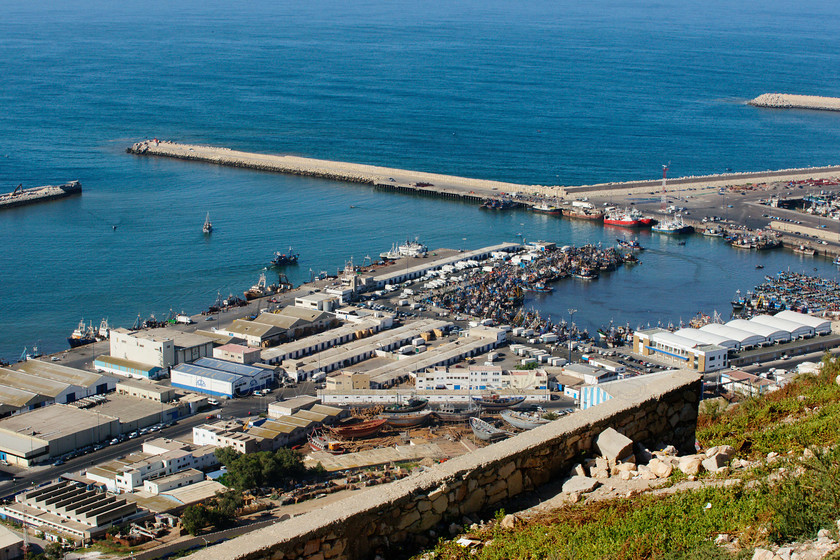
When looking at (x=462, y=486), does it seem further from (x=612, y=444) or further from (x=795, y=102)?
(x=795, y=102)

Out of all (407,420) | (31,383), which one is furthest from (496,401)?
(31,383)

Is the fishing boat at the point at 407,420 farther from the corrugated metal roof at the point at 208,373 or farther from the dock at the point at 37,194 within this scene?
the dock at the point at 37,194

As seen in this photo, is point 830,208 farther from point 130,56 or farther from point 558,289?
point 130,56

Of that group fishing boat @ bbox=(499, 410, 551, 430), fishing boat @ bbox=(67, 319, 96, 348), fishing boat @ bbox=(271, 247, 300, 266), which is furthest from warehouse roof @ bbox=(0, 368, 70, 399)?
fishing boat @ bbox=(271, 247, 300, 266)

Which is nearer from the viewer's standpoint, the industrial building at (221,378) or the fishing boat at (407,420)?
the fishing boat at (407,420)

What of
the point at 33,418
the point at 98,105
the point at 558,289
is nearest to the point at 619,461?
the point at 33,418

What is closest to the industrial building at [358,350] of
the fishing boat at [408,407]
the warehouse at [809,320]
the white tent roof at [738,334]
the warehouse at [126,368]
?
the warehouse at [126,368]
